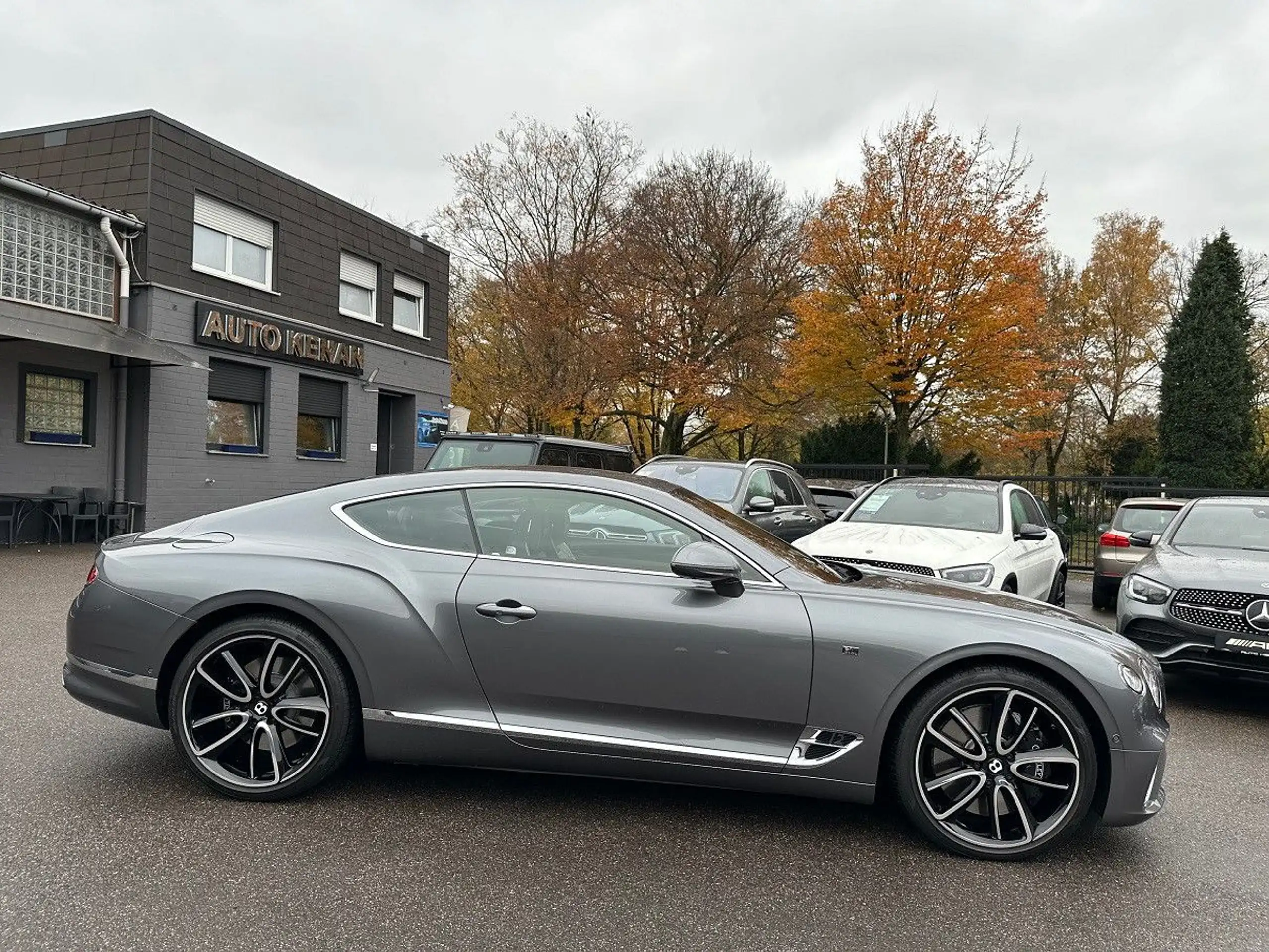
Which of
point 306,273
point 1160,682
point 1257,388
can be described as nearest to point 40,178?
point 306,273

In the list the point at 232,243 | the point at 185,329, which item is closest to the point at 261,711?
the point at 185,329

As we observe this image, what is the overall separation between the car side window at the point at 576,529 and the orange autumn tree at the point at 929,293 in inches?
701

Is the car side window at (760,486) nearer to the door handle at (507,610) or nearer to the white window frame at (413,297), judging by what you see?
the door handle at (507,610)

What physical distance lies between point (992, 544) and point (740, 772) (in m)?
4.62

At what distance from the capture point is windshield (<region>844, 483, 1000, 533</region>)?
24.9 ft

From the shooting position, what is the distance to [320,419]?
→ 60.7 feet

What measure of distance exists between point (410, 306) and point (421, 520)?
19.2m

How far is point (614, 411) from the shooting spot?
2973 cm

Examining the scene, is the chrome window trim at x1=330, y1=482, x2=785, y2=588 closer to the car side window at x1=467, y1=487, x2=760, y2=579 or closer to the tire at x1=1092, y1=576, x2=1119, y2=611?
the car side window at x1=467, y1=487, x2=760, y2=579

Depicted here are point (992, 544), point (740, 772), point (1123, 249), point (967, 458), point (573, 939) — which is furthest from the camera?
point (1123, 249)

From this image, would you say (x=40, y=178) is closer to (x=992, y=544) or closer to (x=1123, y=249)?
(x=992, y=544)

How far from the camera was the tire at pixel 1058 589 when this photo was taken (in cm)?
859

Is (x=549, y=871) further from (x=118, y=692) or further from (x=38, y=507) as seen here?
(x=38, y=507)

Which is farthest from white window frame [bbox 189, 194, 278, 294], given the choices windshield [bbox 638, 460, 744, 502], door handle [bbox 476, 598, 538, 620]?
door handle [bbox 476, 598, 538, 620]
